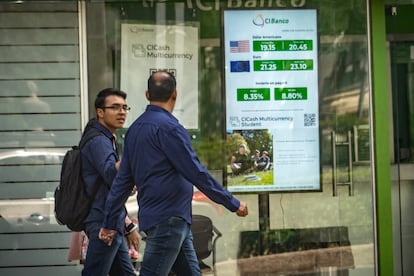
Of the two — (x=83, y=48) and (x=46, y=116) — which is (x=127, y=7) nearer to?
(x=83, y=48)

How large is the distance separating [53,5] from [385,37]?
291cm

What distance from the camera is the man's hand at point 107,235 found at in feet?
17.2

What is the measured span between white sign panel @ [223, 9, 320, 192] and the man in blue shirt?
1.97 metres

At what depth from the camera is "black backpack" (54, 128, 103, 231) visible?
5453mm

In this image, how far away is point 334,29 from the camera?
707 cm

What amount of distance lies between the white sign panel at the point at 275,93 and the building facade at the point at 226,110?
12 mm

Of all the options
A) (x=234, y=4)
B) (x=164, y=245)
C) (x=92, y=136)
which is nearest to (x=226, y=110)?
(x=234, y=4)

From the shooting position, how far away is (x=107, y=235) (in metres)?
5.25

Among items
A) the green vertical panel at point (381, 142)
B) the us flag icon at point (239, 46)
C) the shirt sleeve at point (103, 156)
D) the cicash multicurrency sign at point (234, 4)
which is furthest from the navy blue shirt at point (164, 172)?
the green vertical panel at point (381, 142)

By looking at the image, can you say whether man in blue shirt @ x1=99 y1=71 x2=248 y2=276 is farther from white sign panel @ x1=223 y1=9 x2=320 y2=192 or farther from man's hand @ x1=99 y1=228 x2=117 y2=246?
white sign panel @ x1=223 y1=9 x2=320 y2=192

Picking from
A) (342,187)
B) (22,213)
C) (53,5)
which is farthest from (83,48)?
(342,187)

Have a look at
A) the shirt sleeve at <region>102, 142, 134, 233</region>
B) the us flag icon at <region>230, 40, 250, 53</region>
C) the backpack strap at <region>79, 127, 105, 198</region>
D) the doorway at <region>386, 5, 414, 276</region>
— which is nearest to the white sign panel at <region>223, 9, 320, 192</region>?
the us flag icon at <region>230, 40, 250, 53</region>

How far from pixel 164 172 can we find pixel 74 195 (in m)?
0.85

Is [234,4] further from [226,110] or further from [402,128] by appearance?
[402,128]
